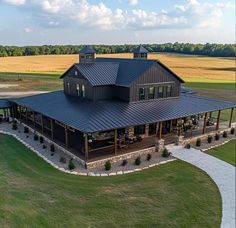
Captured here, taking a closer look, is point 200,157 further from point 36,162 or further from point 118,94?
point 36,162

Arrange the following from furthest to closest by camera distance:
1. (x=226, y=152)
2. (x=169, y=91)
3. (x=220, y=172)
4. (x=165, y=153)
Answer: (x=169, y=91), (x=226, y=152), (x=165, y=153), (x=220, y=172)

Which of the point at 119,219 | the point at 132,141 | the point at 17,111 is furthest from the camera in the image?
the point at 17,111

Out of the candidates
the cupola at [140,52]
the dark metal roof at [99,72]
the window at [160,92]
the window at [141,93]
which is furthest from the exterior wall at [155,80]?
the cupola at [140,52]

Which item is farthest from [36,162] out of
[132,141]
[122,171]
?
[132,141]

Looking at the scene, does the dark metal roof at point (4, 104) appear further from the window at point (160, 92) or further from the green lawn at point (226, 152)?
the green lawn at point (226, 152)

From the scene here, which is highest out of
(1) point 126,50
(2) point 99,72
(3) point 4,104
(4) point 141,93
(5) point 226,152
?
(1) point 126,50

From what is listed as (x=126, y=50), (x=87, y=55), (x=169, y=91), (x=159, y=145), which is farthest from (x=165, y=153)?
(x=126, y=50)

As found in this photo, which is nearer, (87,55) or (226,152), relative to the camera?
(226,152)

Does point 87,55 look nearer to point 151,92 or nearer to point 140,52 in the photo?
point 140,52
